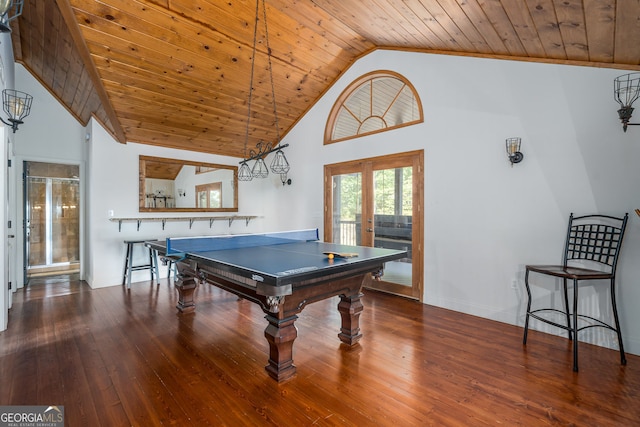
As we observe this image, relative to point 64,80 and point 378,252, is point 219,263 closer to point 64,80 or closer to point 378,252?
point 378,252

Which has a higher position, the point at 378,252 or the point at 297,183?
the point at 297,183

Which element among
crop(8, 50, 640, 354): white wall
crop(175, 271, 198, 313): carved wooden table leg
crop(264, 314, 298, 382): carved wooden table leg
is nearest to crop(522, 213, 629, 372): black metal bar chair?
crop(8, 50, 640, 354): white wall

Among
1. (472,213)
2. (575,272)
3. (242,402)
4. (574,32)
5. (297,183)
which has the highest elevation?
(574,32)

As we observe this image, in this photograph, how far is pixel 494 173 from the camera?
3.39m

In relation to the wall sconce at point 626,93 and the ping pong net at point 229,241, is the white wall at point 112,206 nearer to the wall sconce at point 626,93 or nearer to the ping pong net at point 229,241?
the ping pong net at point 229,241

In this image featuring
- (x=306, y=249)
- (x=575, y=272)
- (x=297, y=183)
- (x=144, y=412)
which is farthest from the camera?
(x=297, y=183)

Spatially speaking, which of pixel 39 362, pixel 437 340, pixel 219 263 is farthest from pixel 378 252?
pixel 39 362

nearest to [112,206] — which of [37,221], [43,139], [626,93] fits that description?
[43,139]

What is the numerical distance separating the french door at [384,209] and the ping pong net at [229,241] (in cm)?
113

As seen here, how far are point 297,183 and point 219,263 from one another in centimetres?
372

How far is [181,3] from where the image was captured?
10.6ft

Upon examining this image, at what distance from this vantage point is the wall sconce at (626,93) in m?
2.47

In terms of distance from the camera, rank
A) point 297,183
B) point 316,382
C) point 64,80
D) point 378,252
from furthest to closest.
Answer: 1. point 297,183
2. point 64,80
3. point 378,252
4. point 316,382

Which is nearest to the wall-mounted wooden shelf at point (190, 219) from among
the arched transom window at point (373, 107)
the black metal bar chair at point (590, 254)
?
the arched transom window at point (373, 107)
